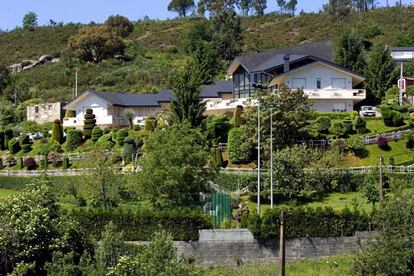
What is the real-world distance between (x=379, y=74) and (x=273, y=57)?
34.2 feet

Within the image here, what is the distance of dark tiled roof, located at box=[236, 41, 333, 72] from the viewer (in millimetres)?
77525

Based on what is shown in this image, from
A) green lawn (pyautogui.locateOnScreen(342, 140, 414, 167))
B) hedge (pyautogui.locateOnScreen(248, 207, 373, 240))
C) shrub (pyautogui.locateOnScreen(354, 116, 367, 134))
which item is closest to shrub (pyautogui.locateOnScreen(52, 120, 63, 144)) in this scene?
shrub (pyautogui.locateOnScreen(354, 116, 367, 134))

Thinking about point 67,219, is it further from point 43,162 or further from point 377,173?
point 43,162

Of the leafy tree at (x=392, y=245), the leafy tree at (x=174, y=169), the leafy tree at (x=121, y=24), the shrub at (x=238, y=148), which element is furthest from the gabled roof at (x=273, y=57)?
the leafy tree at (x=121, y=24)

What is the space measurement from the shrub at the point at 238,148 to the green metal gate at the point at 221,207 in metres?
10.2

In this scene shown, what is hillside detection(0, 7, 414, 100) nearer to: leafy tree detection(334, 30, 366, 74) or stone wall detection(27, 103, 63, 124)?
stone wall detection(27, 103, 63, 124)

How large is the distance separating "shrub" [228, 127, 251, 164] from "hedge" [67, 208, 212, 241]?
15.6 m

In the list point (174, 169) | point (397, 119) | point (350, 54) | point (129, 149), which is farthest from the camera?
point (350, 54)

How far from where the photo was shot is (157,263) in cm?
Result: 3206

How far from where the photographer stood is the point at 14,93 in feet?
351

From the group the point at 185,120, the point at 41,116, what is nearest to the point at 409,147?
the point at 185,120

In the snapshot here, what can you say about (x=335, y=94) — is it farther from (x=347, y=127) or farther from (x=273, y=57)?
(x=347, y=127)

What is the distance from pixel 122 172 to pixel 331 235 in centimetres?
1975

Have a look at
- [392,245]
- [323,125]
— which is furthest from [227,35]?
[392,245]
